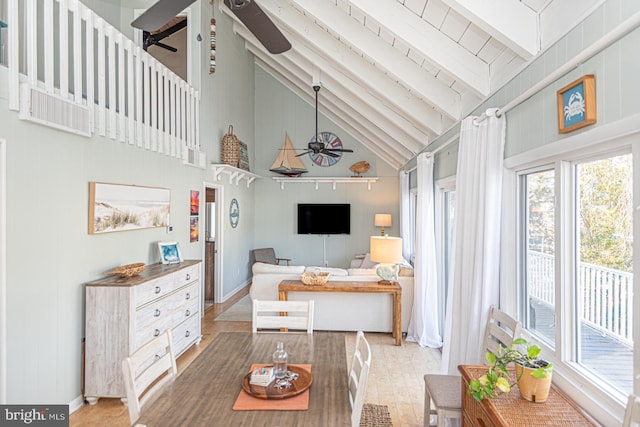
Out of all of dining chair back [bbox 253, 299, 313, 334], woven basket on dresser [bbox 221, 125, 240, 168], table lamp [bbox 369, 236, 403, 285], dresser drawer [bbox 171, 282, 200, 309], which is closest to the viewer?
dining chair back [bbox 253, 299, 313, 334]

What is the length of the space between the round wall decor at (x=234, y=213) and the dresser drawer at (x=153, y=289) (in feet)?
10.2

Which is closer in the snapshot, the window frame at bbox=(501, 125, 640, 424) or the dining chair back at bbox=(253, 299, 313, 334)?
the window frame at bbox=(501, 125, 640, 424)

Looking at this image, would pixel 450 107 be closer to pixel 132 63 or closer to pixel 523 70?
pixel 523 70

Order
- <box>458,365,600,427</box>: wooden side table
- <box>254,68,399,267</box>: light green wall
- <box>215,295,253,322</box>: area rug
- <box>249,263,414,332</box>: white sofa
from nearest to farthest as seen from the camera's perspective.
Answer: <box>458,365,600,427</box>: wooden side table → <box>249,263,414,332</box>: white sofa → <box>215,295,253,322</box>: area rug → <box>254,68,399,267</box>: light green wall

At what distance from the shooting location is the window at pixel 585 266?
1.61m

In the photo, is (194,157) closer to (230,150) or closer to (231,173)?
(230,150)

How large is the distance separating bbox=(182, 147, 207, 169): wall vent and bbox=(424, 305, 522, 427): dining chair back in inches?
154

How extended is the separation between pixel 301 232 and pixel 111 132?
5338 millimetres

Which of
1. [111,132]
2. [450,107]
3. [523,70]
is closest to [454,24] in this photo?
[523,70]

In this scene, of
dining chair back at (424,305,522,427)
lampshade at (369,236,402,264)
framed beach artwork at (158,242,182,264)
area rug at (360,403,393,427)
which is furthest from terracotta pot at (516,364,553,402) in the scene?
framed beach artwork at (158,242,182,264)

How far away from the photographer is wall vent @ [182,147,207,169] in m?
4.87

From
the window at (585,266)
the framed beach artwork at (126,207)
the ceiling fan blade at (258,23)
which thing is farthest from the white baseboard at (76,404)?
the window at (585,266)

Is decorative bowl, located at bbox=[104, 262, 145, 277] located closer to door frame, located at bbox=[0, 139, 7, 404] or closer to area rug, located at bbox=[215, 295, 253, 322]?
door frame, located at bbox=[0, 139, 7, 404]

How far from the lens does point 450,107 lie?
3.46 m
